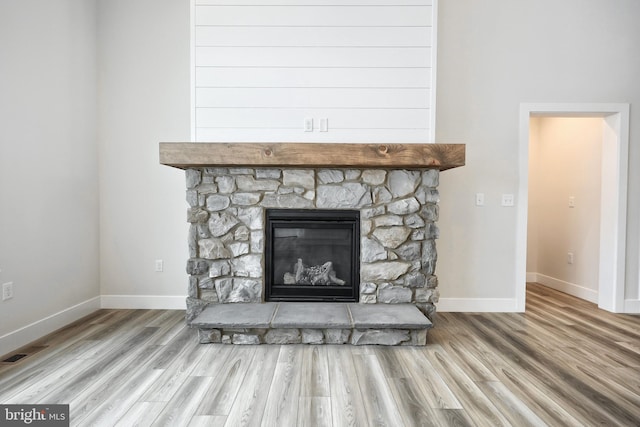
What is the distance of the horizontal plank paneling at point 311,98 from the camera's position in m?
2.84

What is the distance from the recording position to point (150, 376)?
2.07m

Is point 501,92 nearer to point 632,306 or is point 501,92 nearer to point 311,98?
point 311,98

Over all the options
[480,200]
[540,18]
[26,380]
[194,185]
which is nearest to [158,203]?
[194,185]

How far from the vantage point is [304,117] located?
2.85m

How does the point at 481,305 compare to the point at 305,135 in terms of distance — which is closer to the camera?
the point at 305,135

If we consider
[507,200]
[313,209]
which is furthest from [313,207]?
[507,200]

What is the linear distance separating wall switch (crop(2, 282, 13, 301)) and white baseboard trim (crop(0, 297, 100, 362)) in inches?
9.8

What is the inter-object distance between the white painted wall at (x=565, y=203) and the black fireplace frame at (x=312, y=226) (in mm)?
2688

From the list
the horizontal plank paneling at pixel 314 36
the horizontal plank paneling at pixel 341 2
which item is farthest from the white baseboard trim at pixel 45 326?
the horizontal plank paneling at pixel 341 2

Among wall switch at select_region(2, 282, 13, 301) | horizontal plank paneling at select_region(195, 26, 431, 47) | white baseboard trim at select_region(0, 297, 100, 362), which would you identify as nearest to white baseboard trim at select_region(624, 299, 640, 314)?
horizontal plank paneling at select_region(195, 26, 431, 47)

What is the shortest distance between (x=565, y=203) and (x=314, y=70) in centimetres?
336

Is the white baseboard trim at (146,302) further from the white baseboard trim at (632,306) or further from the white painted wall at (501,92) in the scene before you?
the white baseboard trim at (632,306)

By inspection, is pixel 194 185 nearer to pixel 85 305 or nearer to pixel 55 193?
pixel 55 193

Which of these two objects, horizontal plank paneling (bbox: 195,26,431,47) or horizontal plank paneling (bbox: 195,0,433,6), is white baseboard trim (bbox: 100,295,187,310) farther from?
horizontal plank paneling (bbox: 195,0,433,6)
